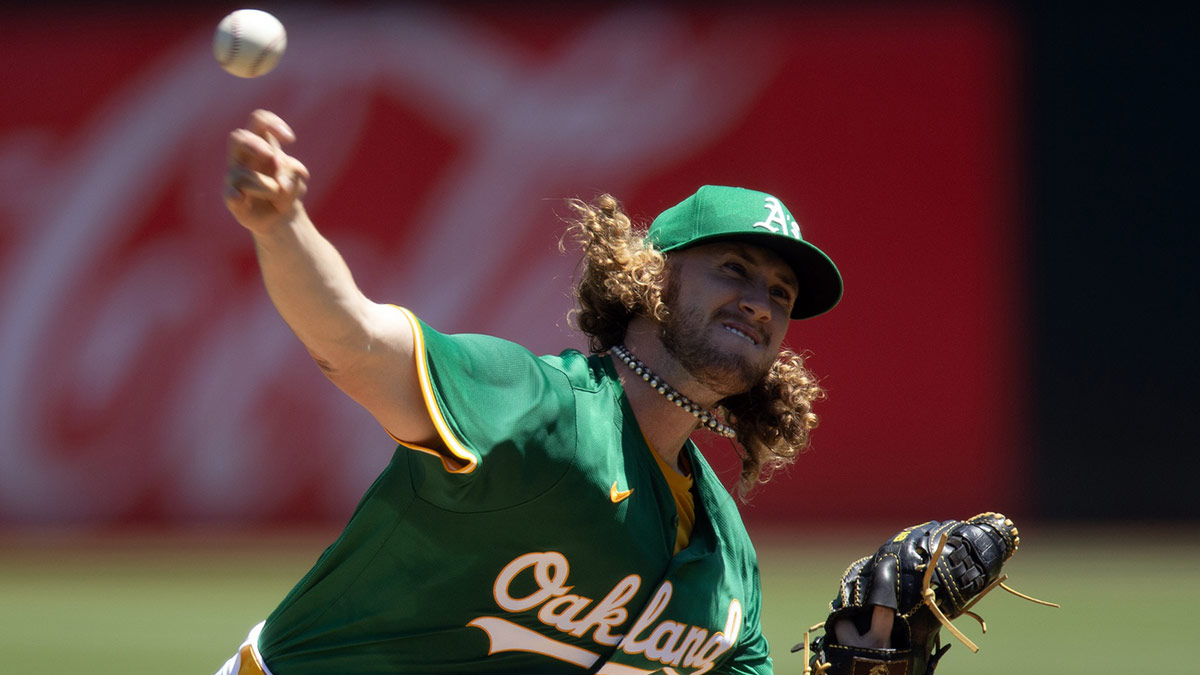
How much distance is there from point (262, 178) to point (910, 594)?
78.5 inches

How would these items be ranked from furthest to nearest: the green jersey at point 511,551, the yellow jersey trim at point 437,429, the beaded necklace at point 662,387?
the beaded necklace at point 662,387, the green jersey at point 511,551, the yellow jersey trim at point 437,429

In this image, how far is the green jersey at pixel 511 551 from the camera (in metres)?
2.49

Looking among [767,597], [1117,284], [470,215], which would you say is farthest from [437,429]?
[1117,284]

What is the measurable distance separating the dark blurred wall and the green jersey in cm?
889

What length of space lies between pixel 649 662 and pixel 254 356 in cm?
911

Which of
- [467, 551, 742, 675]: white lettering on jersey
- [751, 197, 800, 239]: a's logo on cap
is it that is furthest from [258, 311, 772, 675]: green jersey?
[751, 197, 800, 239]: a's logo on cap

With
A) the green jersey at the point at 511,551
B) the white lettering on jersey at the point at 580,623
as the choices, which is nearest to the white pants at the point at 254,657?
the green jersey at the point at 511,551

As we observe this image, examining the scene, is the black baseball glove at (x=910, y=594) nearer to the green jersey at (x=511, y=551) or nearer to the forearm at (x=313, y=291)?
the green jersey at (x=511, y=551)

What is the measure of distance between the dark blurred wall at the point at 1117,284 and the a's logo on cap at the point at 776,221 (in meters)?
8.66

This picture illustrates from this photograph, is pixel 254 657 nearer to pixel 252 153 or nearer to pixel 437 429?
pixel 437 429

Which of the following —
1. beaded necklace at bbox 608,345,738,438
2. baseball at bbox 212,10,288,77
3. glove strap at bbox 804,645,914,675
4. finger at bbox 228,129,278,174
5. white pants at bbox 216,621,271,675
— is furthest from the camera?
glove strap at bbox 804,645,914,675

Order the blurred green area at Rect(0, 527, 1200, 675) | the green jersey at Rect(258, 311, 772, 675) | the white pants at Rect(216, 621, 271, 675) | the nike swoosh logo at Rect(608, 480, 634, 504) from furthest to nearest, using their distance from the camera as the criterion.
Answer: the blurred green area at Rect(0, 527, 1200, 675), the white pants at Rect(216, 621, 271, 675), the nike swoosh logo at Rect(608, 480, 634, 504), the green jersey at Rect(258, 311, 772, 675)

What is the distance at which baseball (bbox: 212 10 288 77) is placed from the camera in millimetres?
2609

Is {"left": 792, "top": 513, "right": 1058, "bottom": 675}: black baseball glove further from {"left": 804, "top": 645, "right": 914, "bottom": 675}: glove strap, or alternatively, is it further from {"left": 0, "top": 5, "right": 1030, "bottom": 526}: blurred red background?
{"left": 0, "top": 5, "right": 1030, "bottom": 526}: blurred red background
